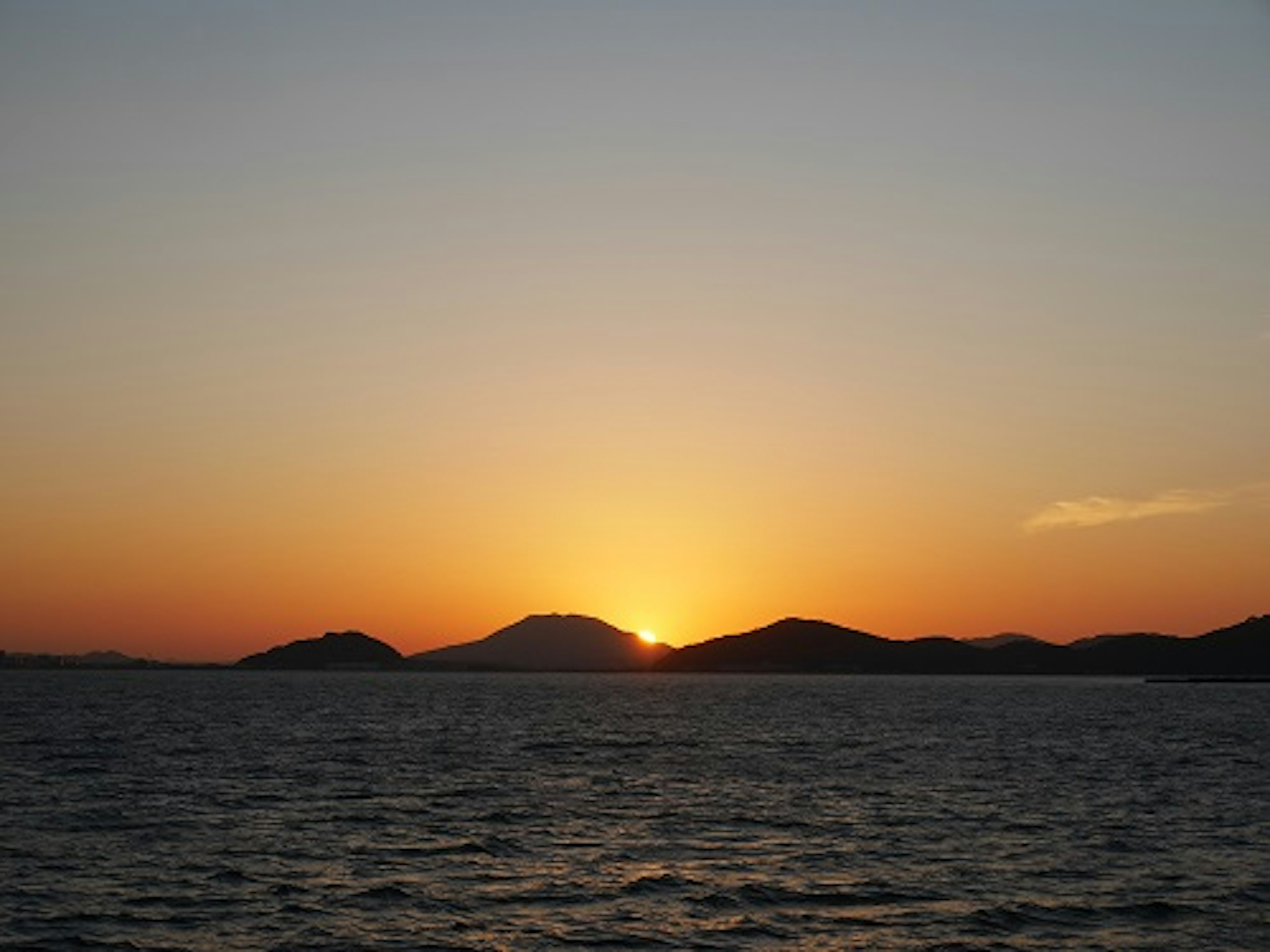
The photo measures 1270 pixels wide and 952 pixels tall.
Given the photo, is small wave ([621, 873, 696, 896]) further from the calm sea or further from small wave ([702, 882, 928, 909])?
small wave ([702, 882, 928, 909])

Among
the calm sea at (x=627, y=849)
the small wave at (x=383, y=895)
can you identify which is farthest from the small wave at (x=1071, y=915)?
the small wave at (x=383, y=895)

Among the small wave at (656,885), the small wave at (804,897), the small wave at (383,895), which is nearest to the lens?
the small wave at (804,897)

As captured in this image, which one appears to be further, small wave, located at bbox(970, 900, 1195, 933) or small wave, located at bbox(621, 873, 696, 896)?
small wave, located at bbox(621, 873, 696, 896)

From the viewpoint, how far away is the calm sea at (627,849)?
3766 cm

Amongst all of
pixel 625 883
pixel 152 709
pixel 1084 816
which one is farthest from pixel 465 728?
pixel 625 883

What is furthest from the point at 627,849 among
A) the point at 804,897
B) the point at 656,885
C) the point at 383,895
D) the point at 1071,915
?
the point at 1071,915

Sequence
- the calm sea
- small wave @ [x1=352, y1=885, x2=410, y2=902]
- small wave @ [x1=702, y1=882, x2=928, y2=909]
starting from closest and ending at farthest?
the calm sea < small wave @ [x1=702, y1=882, x2=928, y2=909] < small wave @ [x1=352, y1=885, x2=410, y2=902]

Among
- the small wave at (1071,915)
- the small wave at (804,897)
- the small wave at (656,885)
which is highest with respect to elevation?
the small wave at (656,885)

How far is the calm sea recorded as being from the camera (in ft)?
124

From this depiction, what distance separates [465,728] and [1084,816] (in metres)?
82.3

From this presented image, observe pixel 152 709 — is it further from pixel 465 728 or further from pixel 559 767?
pixel 559 767

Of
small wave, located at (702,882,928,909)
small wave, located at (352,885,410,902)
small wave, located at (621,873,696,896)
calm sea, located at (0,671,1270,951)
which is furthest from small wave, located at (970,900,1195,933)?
small wave, located at (352,885,410,902)

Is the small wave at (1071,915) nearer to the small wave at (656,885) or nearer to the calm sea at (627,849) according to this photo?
the calm sea at (627,849)

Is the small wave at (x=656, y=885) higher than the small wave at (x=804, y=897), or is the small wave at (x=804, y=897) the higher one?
the small wave at (x=656, y=885)
